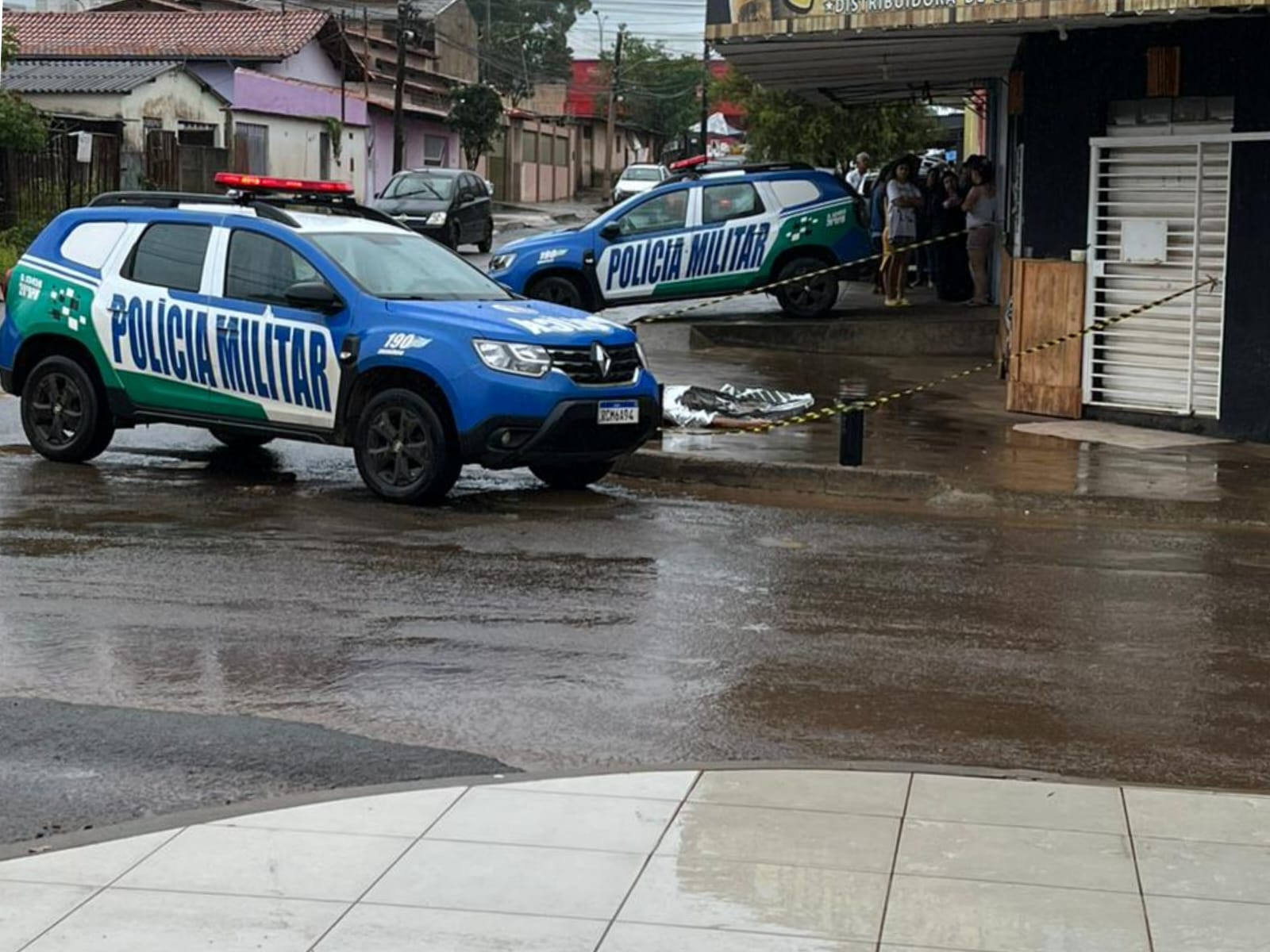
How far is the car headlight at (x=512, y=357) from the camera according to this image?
38.4ft

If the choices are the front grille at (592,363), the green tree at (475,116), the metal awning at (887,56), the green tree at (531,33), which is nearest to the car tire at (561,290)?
the metal awning at (887,56)

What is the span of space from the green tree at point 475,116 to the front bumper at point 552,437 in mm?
53670

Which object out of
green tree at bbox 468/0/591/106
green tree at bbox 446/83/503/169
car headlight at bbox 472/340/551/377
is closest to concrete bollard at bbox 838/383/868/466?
car headlight at bbox 472/340/551/377

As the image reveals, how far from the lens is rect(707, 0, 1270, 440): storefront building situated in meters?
14.8

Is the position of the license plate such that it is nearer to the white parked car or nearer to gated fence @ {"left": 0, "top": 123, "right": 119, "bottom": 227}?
gated fence @ {"left": 0, "top": 123, "right": 119, "bottom": 227}

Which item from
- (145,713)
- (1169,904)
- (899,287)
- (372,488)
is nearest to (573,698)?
(145,713)

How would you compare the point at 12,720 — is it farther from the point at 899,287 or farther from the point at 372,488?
the point at 899,287

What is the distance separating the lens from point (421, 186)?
3884 cm

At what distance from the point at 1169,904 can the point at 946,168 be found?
2116cm

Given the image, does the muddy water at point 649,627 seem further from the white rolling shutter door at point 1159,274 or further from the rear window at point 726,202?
the rear window at point 726,202

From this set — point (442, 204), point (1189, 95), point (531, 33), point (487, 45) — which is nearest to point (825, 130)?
point (442, 204)

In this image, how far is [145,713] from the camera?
23.7 feet

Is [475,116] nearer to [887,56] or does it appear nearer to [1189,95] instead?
[887,56]

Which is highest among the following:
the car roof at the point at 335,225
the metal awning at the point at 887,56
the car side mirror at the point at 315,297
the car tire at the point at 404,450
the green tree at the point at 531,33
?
the green tree at the point at 531,33
